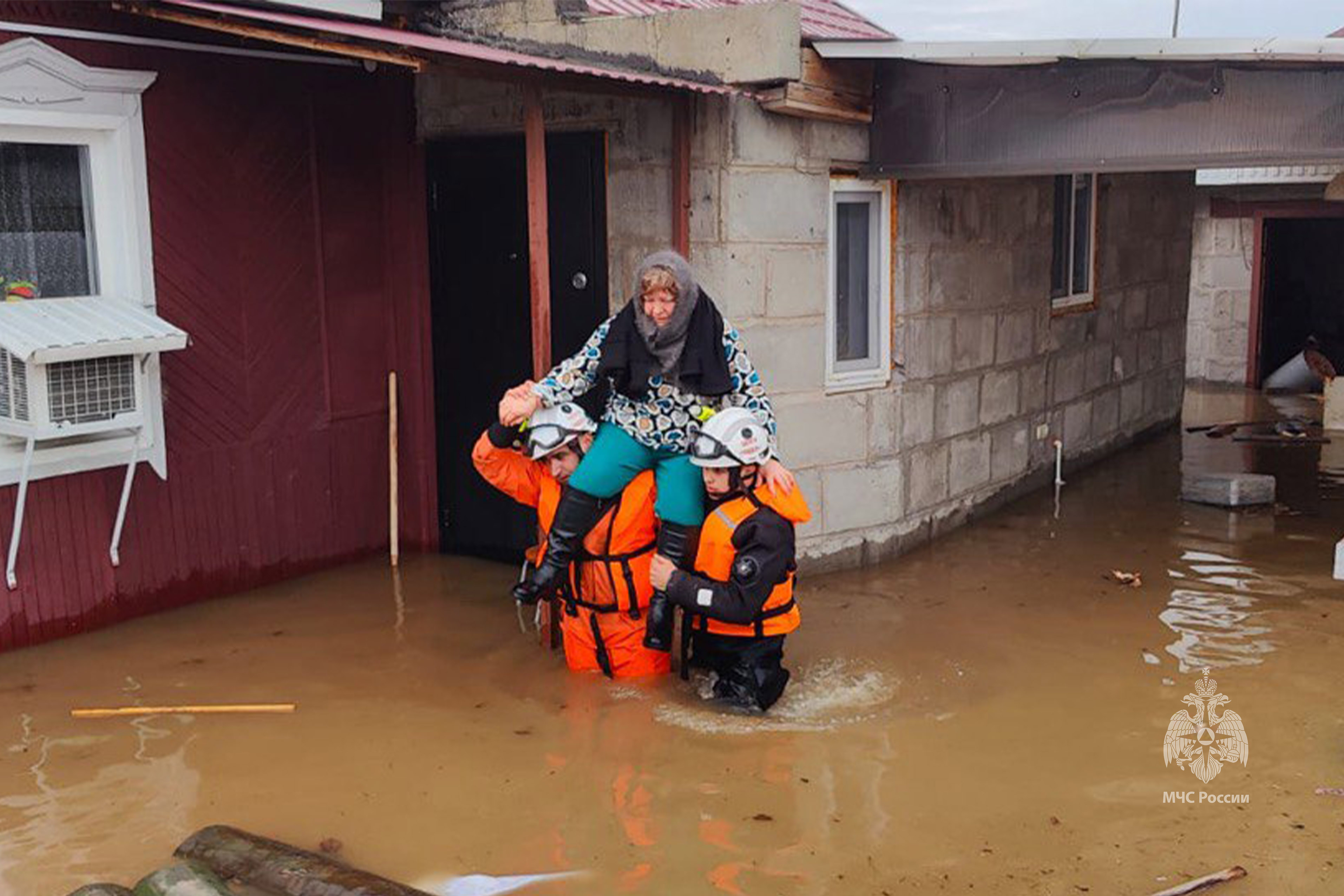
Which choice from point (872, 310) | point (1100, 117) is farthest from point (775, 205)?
point (1100, 117)

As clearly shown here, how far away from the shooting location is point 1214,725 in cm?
543

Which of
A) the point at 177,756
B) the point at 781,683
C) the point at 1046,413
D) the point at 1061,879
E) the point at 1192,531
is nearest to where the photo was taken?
the point at 1061,879

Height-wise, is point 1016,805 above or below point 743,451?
below

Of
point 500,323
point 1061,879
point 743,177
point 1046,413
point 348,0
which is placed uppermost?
point 348,0

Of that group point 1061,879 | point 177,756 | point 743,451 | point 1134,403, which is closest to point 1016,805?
point 1061,879

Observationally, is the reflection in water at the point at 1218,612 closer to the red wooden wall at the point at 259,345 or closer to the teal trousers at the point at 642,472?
the teal trousers at the point at 642,472

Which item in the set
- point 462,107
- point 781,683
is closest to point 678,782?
point 781,683

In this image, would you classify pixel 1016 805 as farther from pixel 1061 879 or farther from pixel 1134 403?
pixel 1134 403

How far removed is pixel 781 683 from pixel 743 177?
104 inches

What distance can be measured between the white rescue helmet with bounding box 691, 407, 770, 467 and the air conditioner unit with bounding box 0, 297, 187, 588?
2586mm

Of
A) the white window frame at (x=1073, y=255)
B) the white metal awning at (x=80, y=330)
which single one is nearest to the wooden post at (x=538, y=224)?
the white metal awning at (x=80, y=330)

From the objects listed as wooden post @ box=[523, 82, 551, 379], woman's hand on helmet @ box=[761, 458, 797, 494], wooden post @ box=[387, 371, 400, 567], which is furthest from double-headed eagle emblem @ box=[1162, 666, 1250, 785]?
wooden post @ box=[387, 371, 400, 567]

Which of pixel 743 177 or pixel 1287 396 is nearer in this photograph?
pixel 743 177

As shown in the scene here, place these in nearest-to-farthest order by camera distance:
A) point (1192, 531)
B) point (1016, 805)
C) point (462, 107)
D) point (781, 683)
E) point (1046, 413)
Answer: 1. point (1016, 805)
2. point (781, 683)
3. point (462, 107)
4. point (1192, 531)
5. point (1046, 413)
